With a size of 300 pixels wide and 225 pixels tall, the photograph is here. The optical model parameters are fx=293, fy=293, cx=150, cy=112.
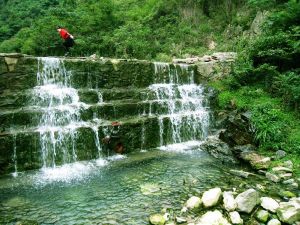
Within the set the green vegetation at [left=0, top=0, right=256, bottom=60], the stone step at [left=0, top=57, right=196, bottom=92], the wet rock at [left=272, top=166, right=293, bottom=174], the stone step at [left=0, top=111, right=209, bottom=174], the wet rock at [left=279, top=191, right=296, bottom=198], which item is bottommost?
the wet rock at [left=279, top=191, right=296, bottom=198]

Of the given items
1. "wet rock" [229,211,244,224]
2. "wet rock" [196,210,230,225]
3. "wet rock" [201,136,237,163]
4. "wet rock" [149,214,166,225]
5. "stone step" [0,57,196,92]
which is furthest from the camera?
"stone step" [0,57,196,92]

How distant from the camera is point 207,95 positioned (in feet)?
45.3

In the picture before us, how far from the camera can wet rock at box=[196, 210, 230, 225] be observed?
5.60 meters

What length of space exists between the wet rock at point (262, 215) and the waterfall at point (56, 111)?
6.10 meters

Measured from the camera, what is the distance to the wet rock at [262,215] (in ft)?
19.1

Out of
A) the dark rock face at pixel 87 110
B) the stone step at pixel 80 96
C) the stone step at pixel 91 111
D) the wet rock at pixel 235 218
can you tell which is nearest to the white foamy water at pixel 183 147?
the dark rock face at pixel 87 110

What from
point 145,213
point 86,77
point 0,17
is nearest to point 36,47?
point 86,77

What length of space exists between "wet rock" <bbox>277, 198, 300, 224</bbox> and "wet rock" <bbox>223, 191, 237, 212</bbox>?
875 millimetres

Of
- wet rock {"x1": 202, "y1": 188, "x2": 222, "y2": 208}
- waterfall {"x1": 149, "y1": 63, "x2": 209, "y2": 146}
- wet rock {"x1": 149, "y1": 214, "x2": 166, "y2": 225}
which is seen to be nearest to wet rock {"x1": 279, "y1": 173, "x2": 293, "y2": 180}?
wet rock {"x1": 202, "y1": 188, "x2": 222, "y2": 208}

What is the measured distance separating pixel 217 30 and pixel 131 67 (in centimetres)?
1173

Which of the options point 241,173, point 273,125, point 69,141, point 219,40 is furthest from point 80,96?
point 219,40

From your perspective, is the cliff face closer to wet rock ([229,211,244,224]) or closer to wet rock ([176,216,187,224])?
wet rock ([176,216,187,224])

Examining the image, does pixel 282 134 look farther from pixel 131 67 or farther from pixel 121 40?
pixel 121 40

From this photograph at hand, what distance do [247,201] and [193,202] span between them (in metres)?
1.14
